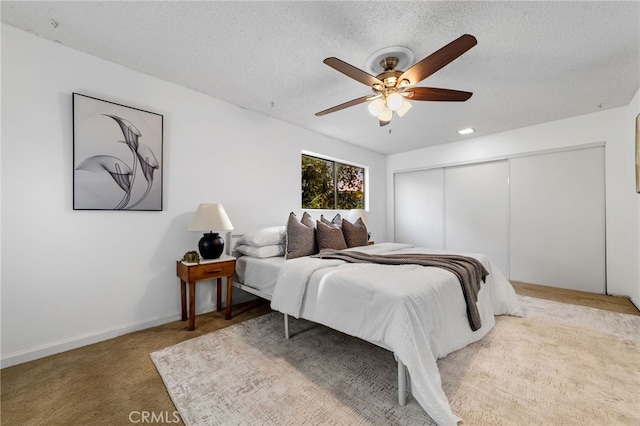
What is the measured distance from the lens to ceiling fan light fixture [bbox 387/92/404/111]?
194 centimetres

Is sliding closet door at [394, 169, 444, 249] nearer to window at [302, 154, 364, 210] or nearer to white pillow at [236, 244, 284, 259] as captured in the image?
window at [302, 154, 364, 210]

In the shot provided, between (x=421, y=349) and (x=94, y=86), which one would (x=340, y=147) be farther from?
(x=421, y=349)

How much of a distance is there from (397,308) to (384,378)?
59cm

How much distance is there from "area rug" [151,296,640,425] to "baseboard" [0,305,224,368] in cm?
58

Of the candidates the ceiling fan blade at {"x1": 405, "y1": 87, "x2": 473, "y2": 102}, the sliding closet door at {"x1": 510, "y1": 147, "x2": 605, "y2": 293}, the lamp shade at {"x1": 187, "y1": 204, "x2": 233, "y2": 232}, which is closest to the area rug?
the lamp shade at {"x1": 187, "y1": 204, "x2": 233, "y2": 232}

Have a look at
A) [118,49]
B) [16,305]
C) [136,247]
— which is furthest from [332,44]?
[16,305]

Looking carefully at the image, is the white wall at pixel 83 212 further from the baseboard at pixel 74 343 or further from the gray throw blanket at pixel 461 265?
the gray throw blanket at pixel 461 265

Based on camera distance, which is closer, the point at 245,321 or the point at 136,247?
the point at 136,247

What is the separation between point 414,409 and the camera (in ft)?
4.65

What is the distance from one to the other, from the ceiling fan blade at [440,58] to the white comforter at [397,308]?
1.45 metres

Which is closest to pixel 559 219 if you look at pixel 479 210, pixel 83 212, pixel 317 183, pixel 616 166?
pixel 616 166

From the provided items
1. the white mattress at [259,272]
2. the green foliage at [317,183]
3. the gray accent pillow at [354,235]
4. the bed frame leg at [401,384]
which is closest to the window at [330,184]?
the green foliage at [317,183]

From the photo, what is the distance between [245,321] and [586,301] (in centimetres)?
404

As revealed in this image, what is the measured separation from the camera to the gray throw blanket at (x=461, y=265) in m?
1.93
